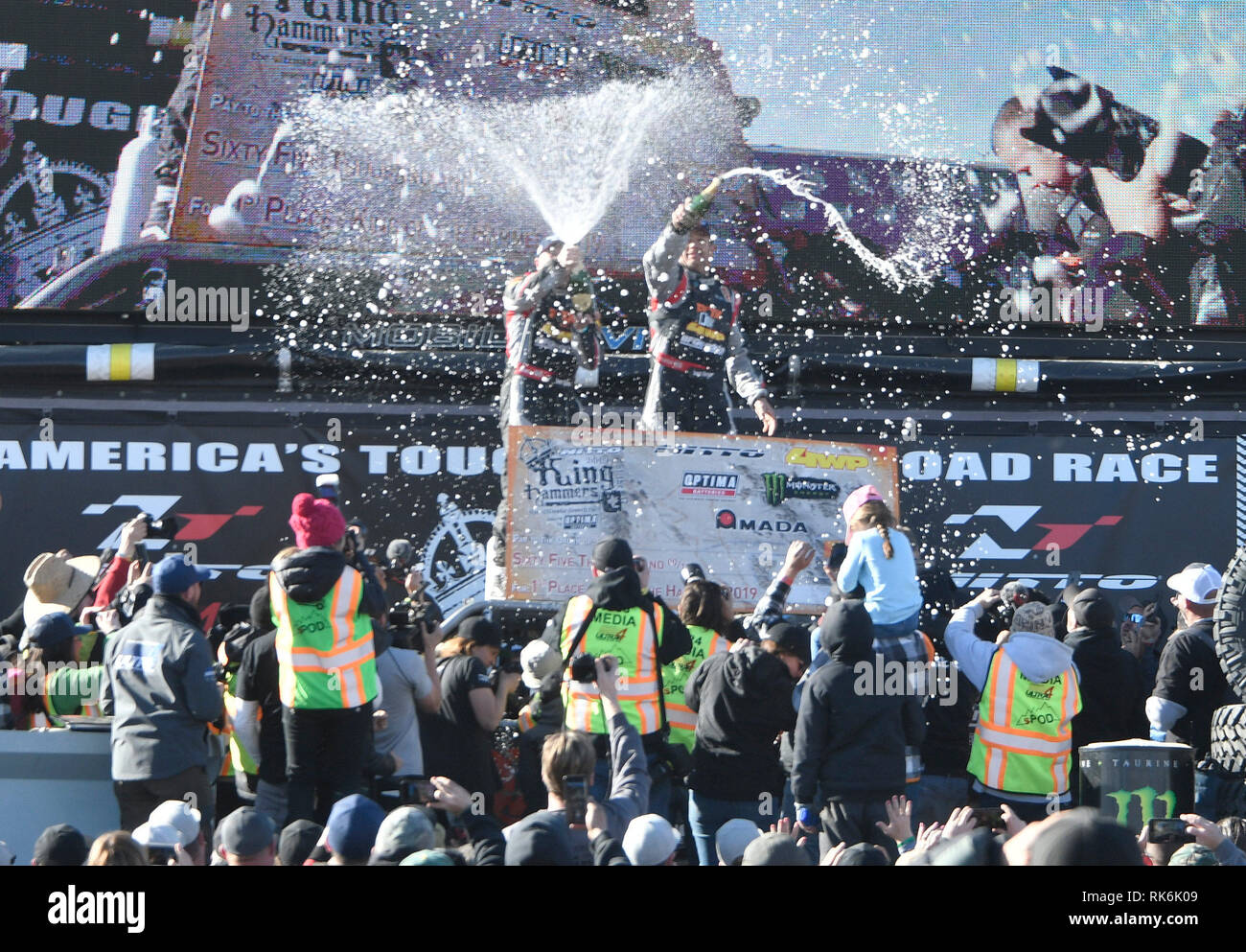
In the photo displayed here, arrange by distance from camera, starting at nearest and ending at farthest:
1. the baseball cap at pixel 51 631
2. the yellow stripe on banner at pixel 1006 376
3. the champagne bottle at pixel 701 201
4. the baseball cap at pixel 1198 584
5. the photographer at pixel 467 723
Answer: the photographer at pixel 467 723 → the baseball cap at pixel 51 631 → the baseball cap at pixel 1198 584 → the champagne bottle at pixel 701 201 → the yellow stripe on banner at pixel 1006 376

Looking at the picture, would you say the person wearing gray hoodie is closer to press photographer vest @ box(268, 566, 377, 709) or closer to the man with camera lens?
the man with camera lens

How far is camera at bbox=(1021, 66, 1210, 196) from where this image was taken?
315 inches

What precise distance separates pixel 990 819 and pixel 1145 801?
1.32 feet

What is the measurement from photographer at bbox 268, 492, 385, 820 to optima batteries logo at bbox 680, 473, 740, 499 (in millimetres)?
2184

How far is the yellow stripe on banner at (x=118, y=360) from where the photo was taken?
7430 mm

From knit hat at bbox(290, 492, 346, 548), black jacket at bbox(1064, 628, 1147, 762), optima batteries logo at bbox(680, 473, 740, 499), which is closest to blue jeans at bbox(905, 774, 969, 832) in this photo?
black jacket at bbox(1064, 628, 1147, 762)

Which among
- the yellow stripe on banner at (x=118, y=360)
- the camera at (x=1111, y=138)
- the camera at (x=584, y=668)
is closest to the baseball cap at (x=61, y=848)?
the camera at (x=584, y=668)

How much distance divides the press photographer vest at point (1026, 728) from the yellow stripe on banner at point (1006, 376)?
10.7ft

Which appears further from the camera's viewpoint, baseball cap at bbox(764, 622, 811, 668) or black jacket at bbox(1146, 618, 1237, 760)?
black jacket at bbox(1146, 618, 1237, 760)

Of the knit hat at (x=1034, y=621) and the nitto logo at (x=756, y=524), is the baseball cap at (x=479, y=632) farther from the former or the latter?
the nitto logo at (x=756, y=524)

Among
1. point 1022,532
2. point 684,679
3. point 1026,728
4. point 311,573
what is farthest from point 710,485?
point 311,573

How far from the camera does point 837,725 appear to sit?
4.35 m
